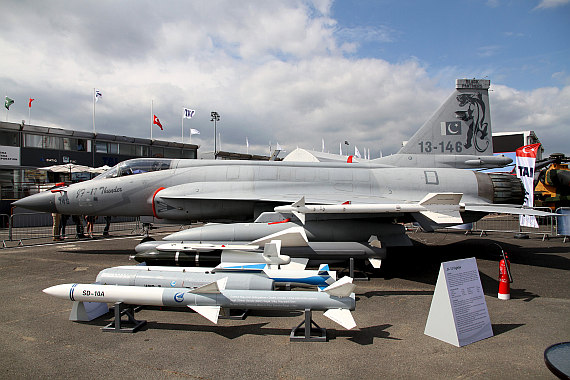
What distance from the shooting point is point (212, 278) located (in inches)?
215

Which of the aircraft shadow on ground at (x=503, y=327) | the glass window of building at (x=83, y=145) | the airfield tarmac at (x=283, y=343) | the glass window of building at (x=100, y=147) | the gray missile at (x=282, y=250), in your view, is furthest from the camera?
the glass window of building at (x=100, y=147)

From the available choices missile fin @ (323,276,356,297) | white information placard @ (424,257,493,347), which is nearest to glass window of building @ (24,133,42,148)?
missile fin @ (323,276,356,297)

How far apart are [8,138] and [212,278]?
31.9m

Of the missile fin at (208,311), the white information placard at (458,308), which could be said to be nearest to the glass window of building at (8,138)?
the missile fin at (208,311)

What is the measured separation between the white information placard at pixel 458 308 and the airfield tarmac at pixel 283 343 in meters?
0.13

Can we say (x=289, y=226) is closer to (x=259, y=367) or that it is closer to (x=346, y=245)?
(x=346, y=245)

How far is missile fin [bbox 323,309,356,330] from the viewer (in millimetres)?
4254

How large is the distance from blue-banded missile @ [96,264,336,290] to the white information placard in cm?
174

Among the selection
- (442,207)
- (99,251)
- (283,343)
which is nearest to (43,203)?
(99,251)

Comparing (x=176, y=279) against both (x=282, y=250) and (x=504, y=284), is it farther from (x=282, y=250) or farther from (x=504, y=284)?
(x=504, y=284)

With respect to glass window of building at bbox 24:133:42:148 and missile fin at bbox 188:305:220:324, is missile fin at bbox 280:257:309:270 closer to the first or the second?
missile fin at bbox 188:305:220:324

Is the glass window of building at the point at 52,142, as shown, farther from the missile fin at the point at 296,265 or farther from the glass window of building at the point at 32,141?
the missile fin at the point at 296,265

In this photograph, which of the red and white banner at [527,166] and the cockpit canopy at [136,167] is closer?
the cockpit canopy at [136,167]

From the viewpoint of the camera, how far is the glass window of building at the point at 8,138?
2764 cm
